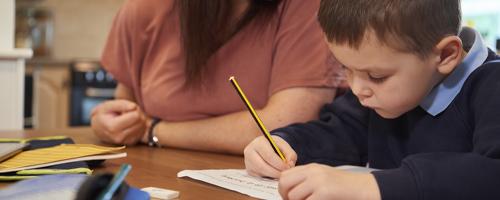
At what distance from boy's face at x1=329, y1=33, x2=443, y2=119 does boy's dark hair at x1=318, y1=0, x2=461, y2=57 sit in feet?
0.03

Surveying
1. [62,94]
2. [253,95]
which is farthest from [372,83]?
[62,94]

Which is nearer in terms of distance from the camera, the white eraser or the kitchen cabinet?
the white eraser

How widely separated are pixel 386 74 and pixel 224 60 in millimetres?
554

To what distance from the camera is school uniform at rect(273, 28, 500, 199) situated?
681mm

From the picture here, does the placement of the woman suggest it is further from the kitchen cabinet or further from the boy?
the kitchen cabinet

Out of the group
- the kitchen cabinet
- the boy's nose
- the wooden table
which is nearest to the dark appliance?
the kitchen cabinet

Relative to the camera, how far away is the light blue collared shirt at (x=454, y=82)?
856 millimetres

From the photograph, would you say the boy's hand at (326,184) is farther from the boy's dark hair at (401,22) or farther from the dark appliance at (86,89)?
the dark appliance at (86,89)

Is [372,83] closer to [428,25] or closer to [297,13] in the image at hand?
[428,25]

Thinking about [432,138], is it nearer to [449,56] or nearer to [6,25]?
[449,56]

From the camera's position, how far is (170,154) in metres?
1.22

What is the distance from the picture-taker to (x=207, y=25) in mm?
1311

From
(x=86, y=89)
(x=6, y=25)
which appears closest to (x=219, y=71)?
(x=6, y=25)

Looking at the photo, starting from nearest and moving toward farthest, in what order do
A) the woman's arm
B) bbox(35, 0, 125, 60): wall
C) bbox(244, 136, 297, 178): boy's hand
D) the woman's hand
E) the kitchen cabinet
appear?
Answer: 1. bbox(244, 136, 297, 178): boy's hand
2. the woman's arm
3. the woman's hand
4. the kitchen cabinet
5. bbox(35, 0, 125, 60): wall
